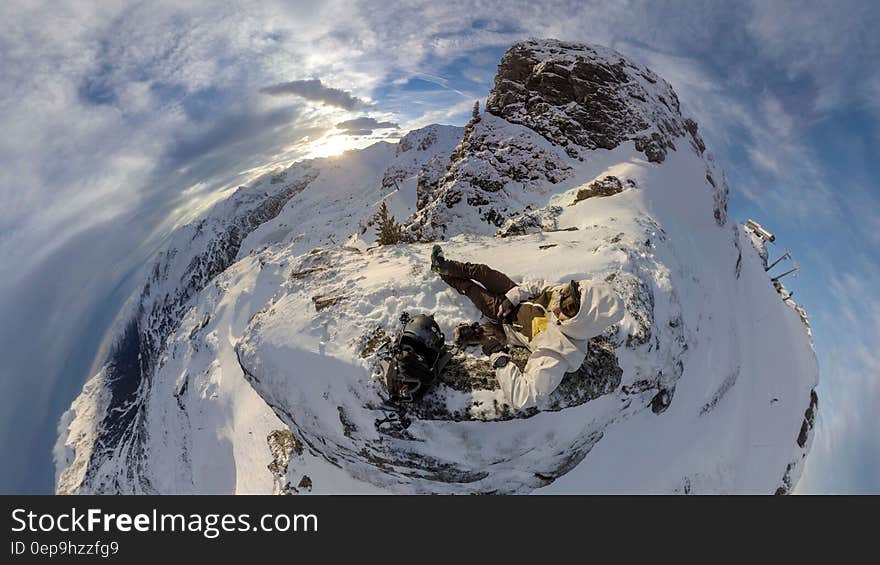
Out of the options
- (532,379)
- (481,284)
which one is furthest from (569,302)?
(481,284)

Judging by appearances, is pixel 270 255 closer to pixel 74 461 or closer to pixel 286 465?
pixel 286 465

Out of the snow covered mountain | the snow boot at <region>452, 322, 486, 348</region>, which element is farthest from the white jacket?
the snow boot at <region>452, 322, 486, 348</region>

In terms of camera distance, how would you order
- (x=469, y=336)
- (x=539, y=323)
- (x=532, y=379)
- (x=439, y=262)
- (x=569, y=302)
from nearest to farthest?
1. (x=569, y=302)
2. (x=532, y=379)
3. (x=539, y=323)
4. (x=469, y=336)
5. (x=439, y=262)

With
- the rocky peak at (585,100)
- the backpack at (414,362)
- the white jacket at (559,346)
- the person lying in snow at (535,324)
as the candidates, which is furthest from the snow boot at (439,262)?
the rocky peak at (585,100)

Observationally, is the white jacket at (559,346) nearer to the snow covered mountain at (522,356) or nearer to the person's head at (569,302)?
the person's head at (569,302)

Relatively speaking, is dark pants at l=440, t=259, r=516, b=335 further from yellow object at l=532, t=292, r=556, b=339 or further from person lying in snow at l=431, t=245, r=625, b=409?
yellow object at l=532, t=292, r=556, b=339

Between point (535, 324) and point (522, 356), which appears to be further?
point (522, 356)

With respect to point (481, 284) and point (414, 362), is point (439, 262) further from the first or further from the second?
point (414, 362)
